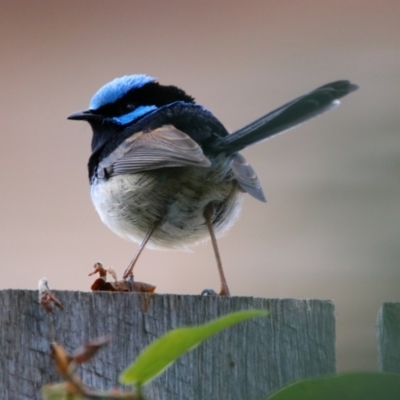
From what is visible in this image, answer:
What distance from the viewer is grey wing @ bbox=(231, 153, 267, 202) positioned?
380 centimetres

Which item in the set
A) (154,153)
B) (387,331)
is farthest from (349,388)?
(154,153)

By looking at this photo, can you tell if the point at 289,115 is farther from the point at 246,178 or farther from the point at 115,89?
the point at 115,89

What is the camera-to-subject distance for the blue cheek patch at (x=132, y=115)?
4.80 m

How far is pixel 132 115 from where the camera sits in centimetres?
482

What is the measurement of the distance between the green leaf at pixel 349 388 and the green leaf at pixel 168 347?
0.58ft

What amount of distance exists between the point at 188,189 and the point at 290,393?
309 centimetres

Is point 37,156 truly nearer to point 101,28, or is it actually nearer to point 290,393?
point 101,28

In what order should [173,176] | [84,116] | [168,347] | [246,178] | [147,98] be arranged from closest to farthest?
[168,347] → [246,178] → [173,176] → [84,116] → [147,98]

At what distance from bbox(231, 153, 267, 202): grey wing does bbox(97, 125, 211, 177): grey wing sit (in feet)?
0.77

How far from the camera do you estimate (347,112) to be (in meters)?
5.59

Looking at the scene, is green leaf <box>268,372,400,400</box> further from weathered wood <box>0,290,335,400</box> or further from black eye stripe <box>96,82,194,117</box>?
black eye stripe <box>96,82,194,117</box>

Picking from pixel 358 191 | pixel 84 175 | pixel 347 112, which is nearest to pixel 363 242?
pixel 358 191

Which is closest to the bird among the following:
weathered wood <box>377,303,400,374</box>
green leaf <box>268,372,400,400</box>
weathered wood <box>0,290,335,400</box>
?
weathered wood <box>0,290,335,400</box>

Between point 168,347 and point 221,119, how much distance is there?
543 centimetres
